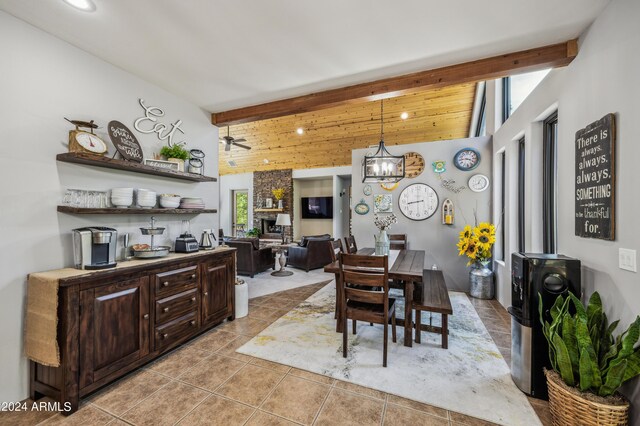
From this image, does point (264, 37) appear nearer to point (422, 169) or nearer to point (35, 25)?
point (35, 25)

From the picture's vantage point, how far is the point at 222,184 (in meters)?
10.1

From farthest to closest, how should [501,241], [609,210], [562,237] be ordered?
[501,241] < [562,237] < [609,210]

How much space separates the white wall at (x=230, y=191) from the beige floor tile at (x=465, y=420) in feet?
28.5

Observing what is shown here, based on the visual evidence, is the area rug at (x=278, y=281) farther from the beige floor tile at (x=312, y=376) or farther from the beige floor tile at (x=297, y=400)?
the beige floor tile at (x=297, y=400)

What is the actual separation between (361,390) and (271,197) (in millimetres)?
7781

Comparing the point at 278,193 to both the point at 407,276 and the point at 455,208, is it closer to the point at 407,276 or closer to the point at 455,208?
the point at 455,208

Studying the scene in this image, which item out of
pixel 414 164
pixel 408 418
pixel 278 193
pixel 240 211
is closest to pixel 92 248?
pixel 408 418

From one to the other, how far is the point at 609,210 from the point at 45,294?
3775mm

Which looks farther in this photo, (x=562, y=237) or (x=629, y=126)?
(x=562, y=237)

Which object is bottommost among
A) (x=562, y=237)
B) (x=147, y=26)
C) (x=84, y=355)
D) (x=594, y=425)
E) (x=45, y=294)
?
(x=594, y=425)

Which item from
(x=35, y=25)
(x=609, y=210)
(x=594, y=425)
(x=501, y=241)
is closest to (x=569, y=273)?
(x=609, y=210)

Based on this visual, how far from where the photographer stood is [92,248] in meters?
2.05

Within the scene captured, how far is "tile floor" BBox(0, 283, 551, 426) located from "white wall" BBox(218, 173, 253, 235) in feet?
25.0

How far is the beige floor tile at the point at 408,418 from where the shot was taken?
5.52ft
